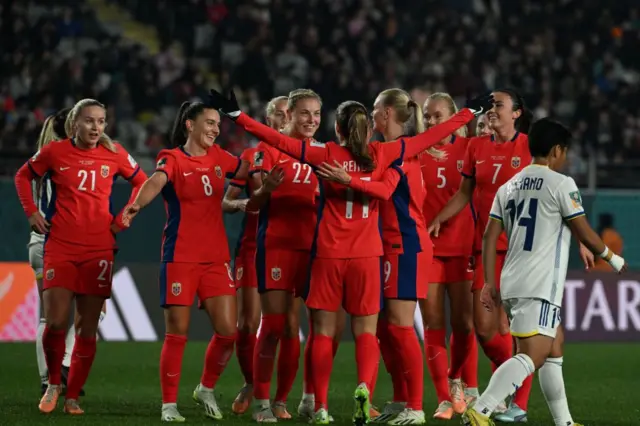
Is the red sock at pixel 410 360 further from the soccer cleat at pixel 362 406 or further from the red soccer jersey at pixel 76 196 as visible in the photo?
the red soccer jersey at pixel 76 196

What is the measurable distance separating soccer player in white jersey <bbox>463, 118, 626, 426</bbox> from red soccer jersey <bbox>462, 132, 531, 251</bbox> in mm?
1374

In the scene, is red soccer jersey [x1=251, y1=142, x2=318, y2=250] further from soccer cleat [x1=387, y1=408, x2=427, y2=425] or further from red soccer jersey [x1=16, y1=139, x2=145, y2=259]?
soccer cleat [x1=387, y1=408, x2=427, y2=425]

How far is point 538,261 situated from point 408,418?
1.51 metres

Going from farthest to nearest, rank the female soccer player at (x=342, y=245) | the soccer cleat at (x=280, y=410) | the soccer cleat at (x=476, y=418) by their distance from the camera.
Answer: the soccer cleat at (x=280, y=410)
the female soccer player at (x=342, y=245)
the soccer cleat at (x=476, y=418)

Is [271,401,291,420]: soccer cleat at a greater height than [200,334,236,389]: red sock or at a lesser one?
lesser

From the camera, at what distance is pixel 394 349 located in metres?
8.06

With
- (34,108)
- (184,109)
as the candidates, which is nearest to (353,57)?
(34,108)

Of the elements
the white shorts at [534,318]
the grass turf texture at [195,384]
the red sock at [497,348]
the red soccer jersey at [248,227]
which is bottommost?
the grass turf texture at [195,384]

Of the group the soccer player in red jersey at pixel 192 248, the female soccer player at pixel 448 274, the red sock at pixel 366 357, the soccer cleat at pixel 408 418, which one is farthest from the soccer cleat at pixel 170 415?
the female soccer player at pixel 448 274

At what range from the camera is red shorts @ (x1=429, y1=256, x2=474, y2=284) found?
8.81 metres

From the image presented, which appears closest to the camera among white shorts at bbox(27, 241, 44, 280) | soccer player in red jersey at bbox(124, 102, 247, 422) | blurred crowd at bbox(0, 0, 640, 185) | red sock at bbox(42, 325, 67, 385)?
soccer player in red jersey at bbox(124, 102, 247, 422)

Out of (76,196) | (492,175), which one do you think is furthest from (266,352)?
(492,175)

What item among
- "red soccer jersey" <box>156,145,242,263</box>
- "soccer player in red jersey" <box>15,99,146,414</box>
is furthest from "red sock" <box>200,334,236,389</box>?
"soccer player in red jersey" <box>15,99,146,414</box>

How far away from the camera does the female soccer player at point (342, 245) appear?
7.66 metres
